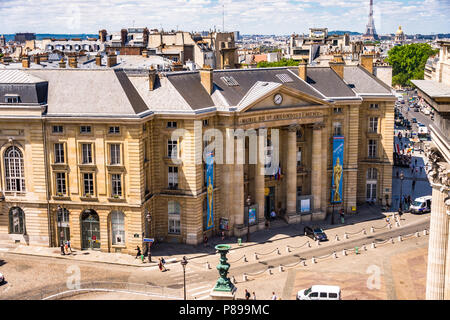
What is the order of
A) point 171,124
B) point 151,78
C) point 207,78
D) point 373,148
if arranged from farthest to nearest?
point 373,148, point 207,78, point 151,78, point 171,124

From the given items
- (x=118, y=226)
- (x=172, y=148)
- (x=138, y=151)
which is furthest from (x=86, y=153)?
(x=172, y=148)

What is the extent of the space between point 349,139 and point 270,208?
1344cm

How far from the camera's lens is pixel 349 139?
80750 millimetres

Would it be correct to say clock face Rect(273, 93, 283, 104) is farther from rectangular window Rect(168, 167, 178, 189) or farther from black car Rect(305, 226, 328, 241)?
black car Rect(305, 226, 328, 241)

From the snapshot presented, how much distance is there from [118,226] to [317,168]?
1005 inches

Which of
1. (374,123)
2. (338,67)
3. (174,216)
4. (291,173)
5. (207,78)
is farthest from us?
(374,123)

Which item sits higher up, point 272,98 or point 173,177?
point 272,98

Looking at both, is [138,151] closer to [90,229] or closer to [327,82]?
[90,229]

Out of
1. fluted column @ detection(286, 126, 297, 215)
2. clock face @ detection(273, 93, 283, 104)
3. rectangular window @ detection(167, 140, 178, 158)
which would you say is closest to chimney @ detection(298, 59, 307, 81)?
fluted column @ detection(286, 126, 297, 215)

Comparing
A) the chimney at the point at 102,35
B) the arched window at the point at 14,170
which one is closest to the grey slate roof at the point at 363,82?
the arched window at the point at 14,170

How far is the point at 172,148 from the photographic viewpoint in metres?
67.0

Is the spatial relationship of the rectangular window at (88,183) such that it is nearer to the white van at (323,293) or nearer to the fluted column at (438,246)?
the white van at (323,293)

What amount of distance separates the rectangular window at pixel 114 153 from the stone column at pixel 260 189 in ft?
54.5

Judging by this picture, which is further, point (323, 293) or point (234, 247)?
point (234, 247)
